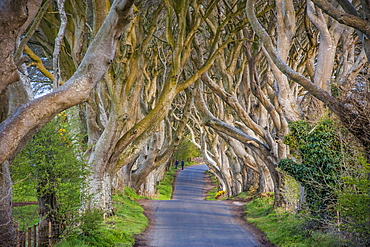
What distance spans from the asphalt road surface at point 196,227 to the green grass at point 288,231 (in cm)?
69

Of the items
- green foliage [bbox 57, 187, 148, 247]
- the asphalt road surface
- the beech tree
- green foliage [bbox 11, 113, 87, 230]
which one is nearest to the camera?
the beech tree

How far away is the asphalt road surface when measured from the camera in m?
11.3

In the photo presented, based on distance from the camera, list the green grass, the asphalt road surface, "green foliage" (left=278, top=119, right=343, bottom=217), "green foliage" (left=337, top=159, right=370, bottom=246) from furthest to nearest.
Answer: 1. the asphalt road surface
2. "green foliage" (left=278, top=119, right=343, bottom=217)
3. the green grass
4. "green foliage" (left=337, top=159, right=370, bottom=246)

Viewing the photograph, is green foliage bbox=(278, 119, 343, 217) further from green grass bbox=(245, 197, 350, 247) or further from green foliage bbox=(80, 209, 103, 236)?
green foliage bbox=(80, 209, 103, 236)

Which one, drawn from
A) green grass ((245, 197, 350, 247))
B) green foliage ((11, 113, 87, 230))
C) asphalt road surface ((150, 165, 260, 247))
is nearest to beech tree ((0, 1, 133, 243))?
green foliage ((11, 113, 87, 230))

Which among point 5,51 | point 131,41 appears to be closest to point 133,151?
point 131,41

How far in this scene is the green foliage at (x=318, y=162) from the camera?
1025cm

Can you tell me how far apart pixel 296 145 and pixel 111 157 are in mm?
5883

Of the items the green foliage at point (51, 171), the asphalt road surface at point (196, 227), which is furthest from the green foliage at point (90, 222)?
the asphalt road surface at point (196, 227)

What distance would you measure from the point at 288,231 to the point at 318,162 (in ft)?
7.74

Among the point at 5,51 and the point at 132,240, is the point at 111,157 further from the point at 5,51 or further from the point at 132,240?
the point at 5,51

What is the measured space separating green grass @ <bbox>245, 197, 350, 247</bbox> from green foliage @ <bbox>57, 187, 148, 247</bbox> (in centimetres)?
412

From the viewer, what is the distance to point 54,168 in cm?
815

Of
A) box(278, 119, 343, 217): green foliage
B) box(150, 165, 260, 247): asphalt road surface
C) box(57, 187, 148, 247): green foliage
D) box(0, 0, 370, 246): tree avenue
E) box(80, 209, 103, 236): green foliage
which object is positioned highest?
box(0, 0, 370, 246): tree avenue
